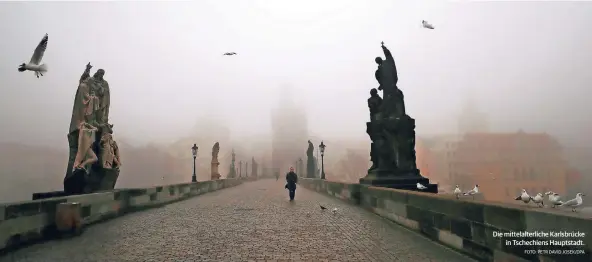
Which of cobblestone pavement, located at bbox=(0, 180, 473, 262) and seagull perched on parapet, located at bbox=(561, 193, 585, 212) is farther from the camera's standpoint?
cobblestone pavement, located at bbox=(0, 180, 473, 262)

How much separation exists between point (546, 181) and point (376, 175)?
14314 mm

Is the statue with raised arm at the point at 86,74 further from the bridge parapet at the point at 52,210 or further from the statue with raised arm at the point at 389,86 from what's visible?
the statue with raised arm at the point at 389,86

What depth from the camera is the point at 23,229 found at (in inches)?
268

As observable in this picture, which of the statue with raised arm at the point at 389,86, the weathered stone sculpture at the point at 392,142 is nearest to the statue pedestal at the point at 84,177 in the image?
the weathered stone sculpture at the point at 392,142

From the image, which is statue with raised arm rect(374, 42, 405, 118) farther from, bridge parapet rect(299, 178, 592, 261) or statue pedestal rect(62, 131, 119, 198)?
statue pedestal rect(62, 131, 119, 198)

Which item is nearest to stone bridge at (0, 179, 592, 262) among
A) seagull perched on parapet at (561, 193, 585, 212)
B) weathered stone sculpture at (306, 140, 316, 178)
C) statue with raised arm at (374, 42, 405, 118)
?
seagull perched on parapet at (561, 193, 585, 212)

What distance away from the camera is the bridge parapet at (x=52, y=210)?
644cm

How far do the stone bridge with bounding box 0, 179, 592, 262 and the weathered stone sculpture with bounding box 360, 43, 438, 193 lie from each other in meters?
2.37

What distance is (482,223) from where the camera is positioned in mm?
5250

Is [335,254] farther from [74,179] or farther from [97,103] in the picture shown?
[97,103]

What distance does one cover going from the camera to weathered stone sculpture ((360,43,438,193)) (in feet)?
42.4

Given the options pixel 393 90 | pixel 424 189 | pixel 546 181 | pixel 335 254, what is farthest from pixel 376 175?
pixel 546 181

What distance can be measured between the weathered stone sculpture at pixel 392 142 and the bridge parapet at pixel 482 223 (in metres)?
3.45

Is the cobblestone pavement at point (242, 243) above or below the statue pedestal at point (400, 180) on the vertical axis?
below
